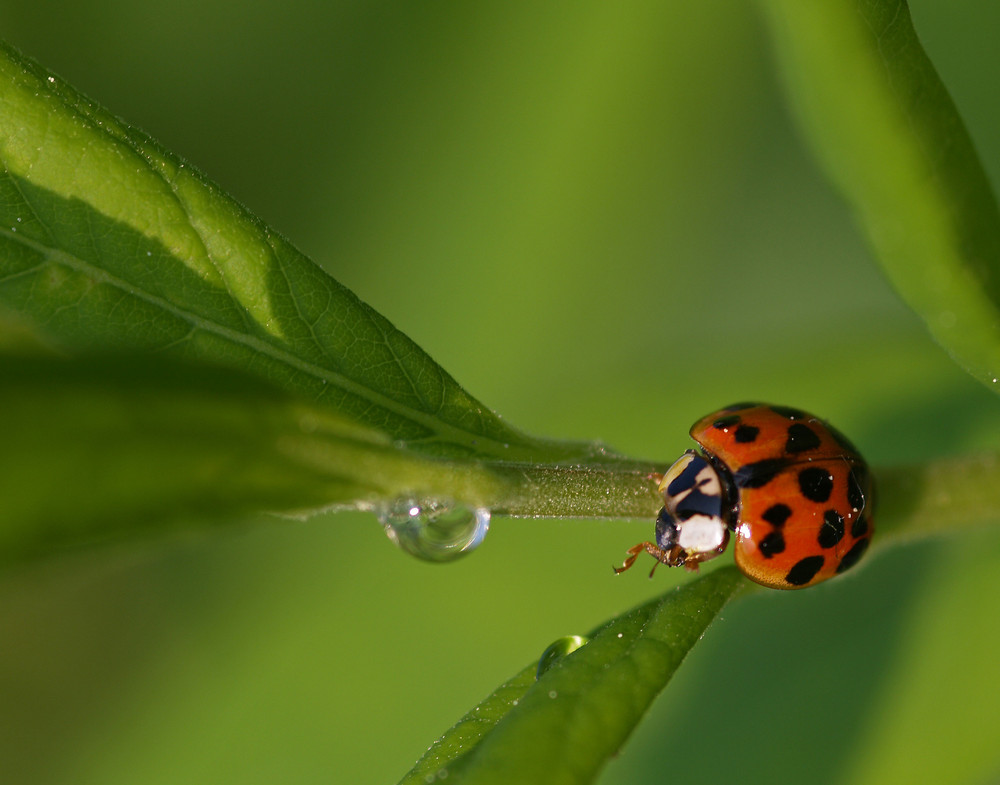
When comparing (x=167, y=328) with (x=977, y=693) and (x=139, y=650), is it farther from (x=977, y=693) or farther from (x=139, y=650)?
(x=139, y=650)

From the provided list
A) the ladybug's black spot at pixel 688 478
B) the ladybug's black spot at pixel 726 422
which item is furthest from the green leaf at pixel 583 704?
the ladybug's black spot at pixel 726 422

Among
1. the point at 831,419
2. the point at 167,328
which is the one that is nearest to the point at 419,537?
the point at 167,328

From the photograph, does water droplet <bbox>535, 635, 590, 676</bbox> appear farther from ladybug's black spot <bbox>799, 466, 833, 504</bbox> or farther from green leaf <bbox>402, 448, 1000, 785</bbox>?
ladybug's black spot <bbox>799, 466, 833, 504</bbox>

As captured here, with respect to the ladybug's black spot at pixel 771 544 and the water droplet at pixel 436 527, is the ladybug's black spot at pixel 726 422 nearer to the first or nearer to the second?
the ladybug's black spot at pixel 771 544

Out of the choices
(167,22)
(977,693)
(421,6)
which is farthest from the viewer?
(167,22)

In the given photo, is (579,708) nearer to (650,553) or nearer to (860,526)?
(860,526)
